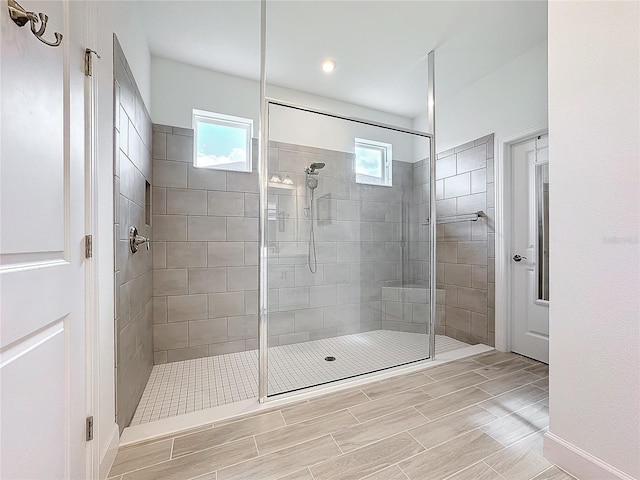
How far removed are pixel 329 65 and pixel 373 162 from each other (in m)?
1.03

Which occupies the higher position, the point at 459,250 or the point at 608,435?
the point at 459,250

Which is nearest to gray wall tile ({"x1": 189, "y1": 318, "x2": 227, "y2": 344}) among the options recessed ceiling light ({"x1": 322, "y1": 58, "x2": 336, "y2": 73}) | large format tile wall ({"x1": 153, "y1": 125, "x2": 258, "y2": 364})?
large format tile wall ({"x1": 153, "y1": 125, "x2": 258, "y2": 364})

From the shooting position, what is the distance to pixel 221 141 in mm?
2695

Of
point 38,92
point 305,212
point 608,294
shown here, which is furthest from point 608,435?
point 38,92

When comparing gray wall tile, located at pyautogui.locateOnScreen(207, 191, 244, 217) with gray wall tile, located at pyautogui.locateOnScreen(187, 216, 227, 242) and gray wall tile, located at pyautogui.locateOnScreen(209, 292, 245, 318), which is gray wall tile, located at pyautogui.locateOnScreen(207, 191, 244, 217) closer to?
gray wall tile, located at pyautogui.locateOnScreen(187, 216, 227, 242)

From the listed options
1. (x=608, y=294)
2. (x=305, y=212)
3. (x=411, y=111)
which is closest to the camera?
(x=608, y=294)

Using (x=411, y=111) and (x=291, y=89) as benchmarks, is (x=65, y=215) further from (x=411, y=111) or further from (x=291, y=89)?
(x=411, y=111)

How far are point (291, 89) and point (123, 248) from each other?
7.49 feet

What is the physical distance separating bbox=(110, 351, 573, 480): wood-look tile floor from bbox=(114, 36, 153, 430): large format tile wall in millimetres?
389

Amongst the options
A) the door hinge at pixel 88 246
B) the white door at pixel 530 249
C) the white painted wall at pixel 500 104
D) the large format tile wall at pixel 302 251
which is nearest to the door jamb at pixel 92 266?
the door hinge at pixel 88 246

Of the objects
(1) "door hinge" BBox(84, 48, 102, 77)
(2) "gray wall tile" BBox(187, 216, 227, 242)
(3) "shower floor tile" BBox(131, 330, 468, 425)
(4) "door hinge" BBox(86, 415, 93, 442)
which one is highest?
(1) "door hinge" BBox(84, 48, 102, 77)

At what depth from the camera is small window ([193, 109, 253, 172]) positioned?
262 centimetres

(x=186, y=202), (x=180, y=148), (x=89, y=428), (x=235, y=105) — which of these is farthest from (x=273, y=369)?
(x=235, y=105)

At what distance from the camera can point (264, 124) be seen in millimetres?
1877
